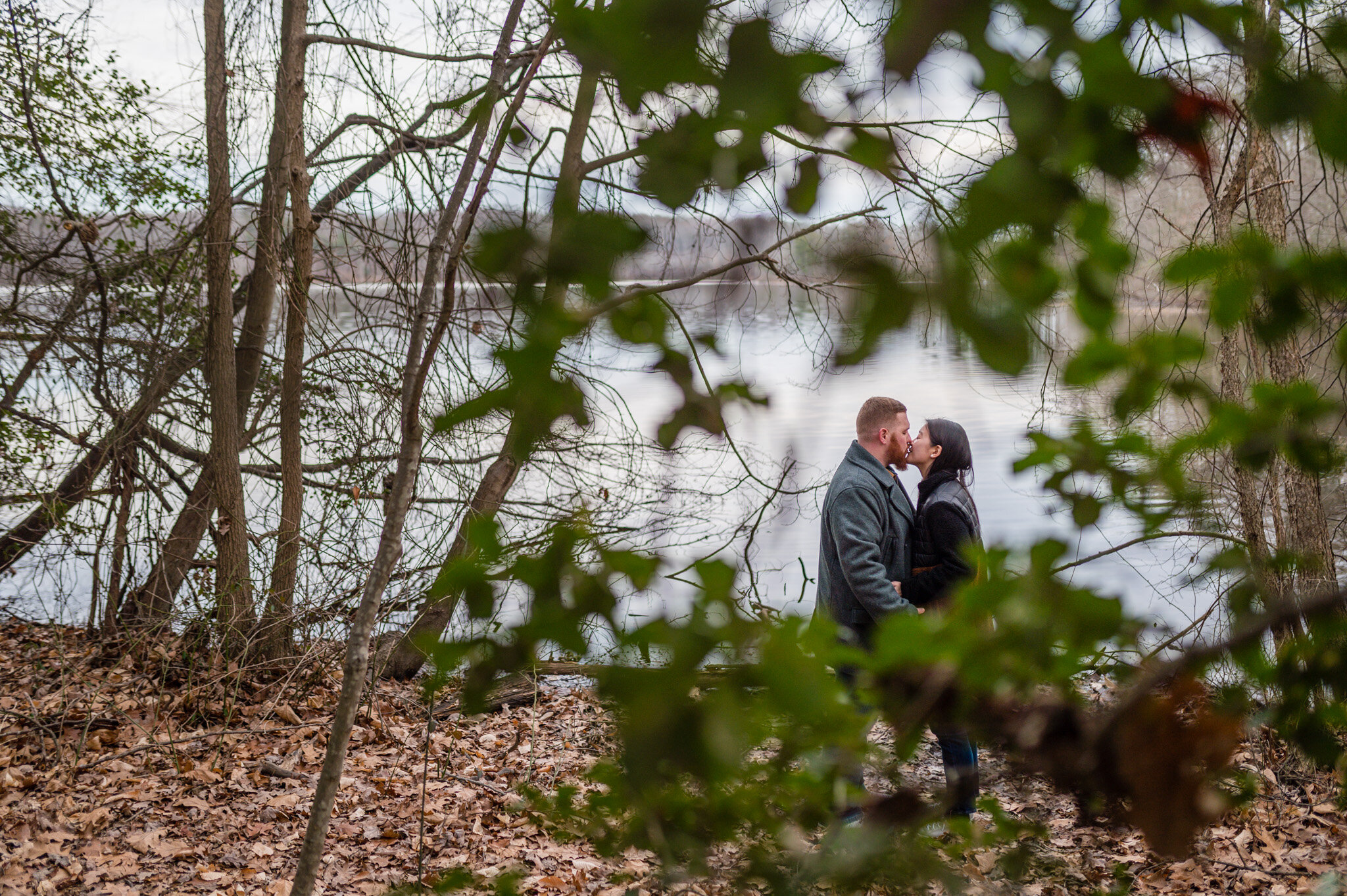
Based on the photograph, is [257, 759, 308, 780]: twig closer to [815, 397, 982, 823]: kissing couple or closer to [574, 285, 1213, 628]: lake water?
[574, 285, 1213, 628]: lake water

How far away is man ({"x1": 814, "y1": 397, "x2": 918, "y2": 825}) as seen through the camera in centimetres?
361

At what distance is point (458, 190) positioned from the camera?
177cm

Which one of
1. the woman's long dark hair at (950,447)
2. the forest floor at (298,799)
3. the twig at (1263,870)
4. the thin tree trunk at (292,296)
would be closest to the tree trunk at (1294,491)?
the forest floor at (298,799)

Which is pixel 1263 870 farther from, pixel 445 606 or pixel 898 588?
pixel 445 606

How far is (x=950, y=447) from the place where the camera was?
384 centimetres

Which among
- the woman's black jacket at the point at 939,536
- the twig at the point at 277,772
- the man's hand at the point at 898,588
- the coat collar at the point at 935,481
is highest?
the coat collar at the point at 935,481

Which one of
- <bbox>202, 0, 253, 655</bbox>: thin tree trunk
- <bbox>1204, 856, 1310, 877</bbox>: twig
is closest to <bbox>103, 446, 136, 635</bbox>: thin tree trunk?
<bbox>202, 0, 253, 655</bbox>: thin tree trunk

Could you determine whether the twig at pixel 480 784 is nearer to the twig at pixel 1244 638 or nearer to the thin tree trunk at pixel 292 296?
the thin tree trunk at pixel 292 296

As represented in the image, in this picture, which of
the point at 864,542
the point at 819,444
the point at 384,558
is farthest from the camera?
the point at 819,444

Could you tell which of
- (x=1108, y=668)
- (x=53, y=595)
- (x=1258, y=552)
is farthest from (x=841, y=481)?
(x=53, y=595)

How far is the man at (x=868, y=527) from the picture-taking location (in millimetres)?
3607

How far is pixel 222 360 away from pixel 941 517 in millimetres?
4243

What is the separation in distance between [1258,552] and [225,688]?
5.05m

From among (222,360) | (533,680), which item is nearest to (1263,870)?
(533,680)
